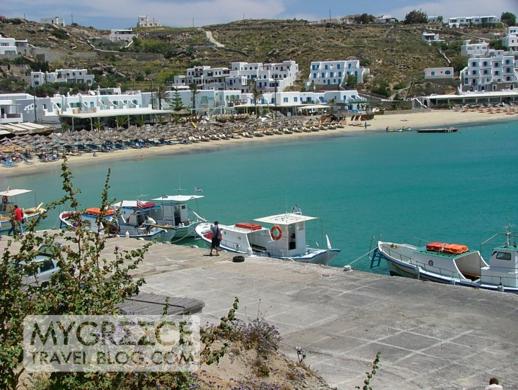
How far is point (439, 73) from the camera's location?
429 feet

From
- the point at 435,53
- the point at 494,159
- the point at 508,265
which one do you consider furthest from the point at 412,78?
the point at 508,265

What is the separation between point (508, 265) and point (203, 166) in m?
47.6

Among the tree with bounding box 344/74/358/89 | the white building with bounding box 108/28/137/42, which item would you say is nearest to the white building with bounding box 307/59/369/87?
the tree with bounding box 344/74/358/89

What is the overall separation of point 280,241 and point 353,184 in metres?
30.7

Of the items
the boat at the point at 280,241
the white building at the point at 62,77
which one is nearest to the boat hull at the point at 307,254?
the boat at the point at 280,241

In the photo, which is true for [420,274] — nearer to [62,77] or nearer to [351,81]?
[62,77]

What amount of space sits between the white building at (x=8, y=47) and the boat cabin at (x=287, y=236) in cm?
12127

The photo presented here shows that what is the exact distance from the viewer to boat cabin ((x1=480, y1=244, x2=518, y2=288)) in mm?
20516

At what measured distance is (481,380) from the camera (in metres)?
11.9

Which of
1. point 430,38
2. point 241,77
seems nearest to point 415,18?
point 430,38

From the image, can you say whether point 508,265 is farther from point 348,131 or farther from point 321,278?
point 348,131

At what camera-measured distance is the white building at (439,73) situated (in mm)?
130500

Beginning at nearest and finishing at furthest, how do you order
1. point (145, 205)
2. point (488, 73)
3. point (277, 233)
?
1. point (277, 233)
2. point (145, 205)
3. point (488, 73)

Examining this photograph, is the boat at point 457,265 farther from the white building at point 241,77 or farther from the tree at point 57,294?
the white building at point 241,77
